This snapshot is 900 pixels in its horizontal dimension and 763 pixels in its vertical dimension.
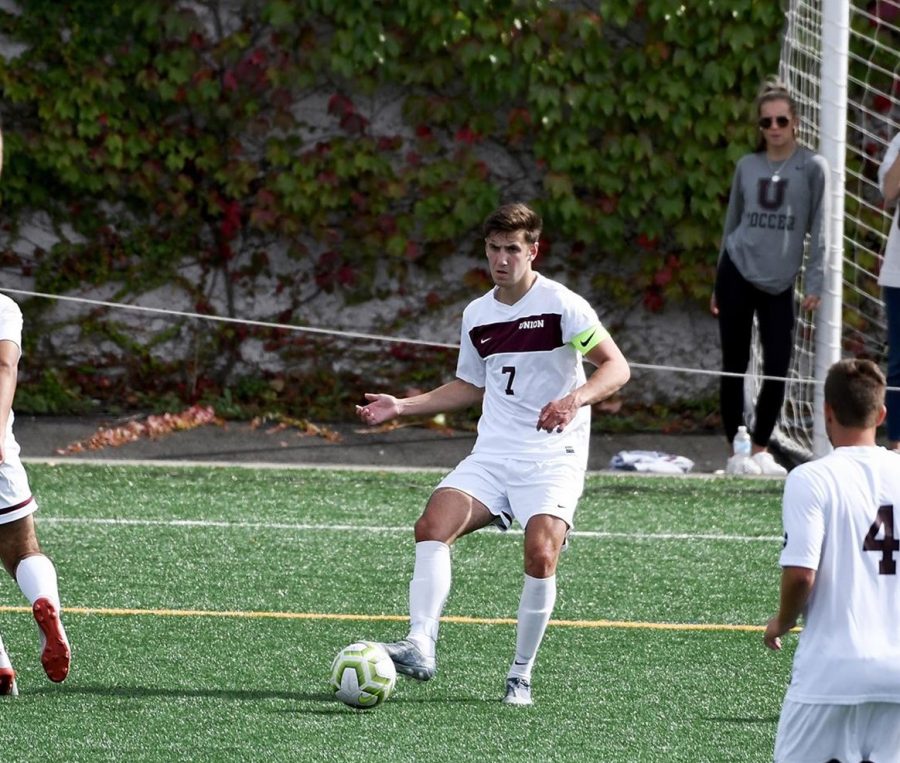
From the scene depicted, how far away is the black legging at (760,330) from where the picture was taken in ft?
28.6

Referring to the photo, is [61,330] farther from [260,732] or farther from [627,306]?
[260,732]

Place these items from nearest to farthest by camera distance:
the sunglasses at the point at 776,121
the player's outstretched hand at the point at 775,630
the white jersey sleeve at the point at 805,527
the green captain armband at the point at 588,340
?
the white jersey sleeve at the point at 805,527 < the player's outstretched hand at the point at 775,630 < the green captain armband at the point at 588,340 < the sunglasses at the point at 776,121

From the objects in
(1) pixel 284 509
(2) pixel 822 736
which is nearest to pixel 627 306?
(1) pixel 284 509

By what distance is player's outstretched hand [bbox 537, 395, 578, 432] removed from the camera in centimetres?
487

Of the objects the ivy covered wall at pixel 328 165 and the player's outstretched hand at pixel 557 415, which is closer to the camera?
the player's outstretched hand at pixel 557 415

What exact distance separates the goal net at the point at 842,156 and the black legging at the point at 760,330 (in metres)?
0.20

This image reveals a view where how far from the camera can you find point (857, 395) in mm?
3395

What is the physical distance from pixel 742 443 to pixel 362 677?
184 inches

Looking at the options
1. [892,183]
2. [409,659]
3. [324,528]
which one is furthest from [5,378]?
[892,183]

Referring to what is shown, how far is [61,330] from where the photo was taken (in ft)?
36.8

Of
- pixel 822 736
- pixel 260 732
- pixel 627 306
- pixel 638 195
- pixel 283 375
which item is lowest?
pixel 260 732

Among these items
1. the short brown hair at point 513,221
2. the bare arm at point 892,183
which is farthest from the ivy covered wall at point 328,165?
the short brown hair at point 513,221

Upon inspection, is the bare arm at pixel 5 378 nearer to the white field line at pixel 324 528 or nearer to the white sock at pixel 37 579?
the white sock at pixel 37 579

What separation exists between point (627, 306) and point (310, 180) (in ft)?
7.57
